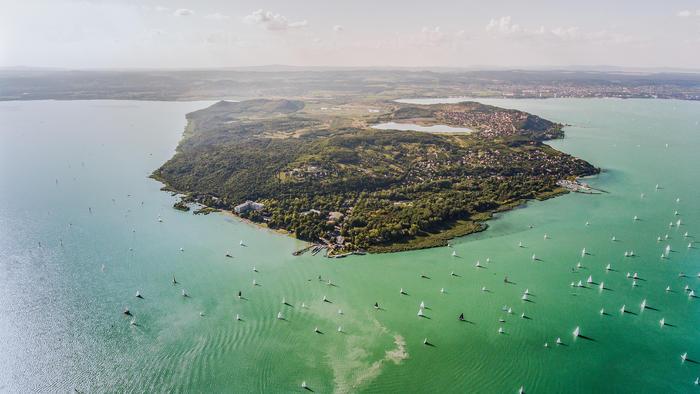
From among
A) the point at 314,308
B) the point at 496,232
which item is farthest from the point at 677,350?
the point at 314,308

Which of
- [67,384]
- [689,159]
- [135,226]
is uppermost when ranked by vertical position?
[689,159]

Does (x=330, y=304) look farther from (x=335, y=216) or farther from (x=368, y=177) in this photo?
(x=368, y=177)

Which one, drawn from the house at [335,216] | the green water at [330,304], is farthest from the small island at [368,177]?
the green water at [330,304]

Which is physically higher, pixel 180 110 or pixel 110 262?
pixel 180 110

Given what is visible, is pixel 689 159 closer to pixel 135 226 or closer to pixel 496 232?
pixel 496 232

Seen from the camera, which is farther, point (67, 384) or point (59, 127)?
point (59, 127)

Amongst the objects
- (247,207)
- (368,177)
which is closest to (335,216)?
(247,207)

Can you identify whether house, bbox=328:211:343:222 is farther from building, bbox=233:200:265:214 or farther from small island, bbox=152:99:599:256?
building, bbox=233:200:265:214

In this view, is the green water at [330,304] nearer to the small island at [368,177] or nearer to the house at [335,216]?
the small island at [368,177]
